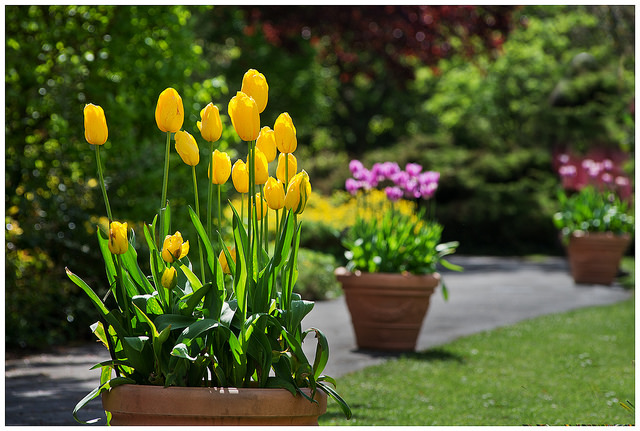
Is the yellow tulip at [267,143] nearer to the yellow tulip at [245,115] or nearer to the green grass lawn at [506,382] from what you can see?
the yellow tulip at [245,115]

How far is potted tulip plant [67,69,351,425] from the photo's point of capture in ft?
8.17

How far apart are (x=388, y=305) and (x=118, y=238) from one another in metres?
4.37

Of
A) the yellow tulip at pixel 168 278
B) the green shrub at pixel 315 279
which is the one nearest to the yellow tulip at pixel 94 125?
the yellow tulip at pixel 168 278

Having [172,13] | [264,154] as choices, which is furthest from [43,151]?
[264,154]

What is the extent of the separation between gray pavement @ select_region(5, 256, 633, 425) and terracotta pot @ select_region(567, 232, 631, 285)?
0.58ft

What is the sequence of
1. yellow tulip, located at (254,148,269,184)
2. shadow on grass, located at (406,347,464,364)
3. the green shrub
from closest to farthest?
yellow tulip, located at (254,148,269,184) → shadow on grass, located at (406,347,464,364) → the green shrub

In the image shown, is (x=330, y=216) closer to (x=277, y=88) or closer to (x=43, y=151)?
(x=277, y=88)

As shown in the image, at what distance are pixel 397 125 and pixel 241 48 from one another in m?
9.56

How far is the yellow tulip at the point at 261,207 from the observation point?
2813 mm

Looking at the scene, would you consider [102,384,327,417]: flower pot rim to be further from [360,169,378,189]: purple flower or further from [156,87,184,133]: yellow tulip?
[360,169,378,189]: purple flower

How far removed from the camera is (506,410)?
4.82 metres

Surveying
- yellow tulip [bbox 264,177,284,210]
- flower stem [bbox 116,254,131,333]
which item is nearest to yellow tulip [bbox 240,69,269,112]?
yellow tulip [bbox 264,177,284,210]

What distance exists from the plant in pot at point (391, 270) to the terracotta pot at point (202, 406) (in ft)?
13.4

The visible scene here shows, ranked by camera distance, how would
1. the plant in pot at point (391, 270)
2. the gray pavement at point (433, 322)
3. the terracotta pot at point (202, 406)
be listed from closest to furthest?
the terracotta pot at point (202, 406) → the gray pavement at point (433, 322) → the plant in pot at point (391, 270)
